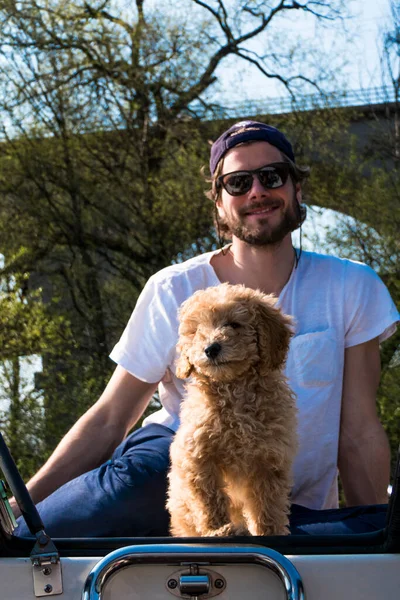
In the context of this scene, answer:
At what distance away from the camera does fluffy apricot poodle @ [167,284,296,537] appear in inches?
102

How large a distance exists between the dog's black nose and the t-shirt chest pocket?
22.8 inches

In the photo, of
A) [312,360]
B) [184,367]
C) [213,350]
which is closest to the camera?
[213,350]

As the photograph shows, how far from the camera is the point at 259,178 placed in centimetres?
329

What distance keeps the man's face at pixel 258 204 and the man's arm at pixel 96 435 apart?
0.71 metres

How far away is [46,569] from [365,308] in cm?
175

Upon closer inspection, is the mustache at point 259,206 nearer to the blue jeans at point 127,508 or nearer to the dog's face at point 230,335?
the dog's face at point 230,335

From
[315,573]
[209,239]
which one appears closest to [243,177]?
[315,573]

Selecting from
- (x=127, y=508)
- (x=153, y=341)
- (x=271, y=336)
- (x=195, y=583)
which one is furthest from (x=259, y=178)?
(x=195, y=583)

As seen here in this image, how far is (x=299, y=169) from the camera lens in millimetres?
3588

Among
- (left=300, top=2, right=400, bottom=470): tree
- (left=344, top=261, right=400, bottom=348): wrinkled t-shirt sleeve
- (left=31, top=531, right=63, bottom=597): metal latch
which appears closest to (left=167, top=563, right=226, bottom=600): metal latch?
(left=31, top=531, right=63, bottom=597): metal latch

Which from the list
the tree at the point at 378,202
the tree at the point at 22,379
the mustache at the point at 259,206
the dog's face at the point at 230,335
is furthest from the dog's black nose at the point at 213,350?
the tree at the point at 22,379

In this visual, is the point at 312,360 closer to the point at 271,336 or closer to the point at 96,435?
the point at 271,336

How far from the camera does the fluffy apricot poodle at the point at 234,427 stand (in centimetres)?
258

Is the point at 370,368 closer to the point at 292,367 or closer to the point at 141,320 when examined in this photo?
the point at 292,367
